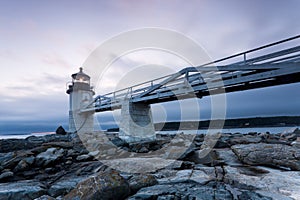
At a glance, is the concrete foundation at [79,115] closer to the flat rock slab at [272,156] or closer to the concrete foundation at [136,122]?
the concrete foundation at [136,122]

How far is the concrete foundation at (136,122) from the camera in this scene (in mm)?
10867

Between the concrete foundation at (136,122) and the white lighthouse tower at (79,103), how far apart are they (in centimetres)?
1200

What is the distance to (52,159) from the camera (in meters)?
6.51

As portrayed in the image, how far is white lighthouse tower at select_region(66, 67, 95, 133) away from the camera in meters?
21.6

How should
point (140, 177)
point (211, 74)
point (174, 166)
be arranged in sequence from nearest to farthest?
point (140, 177) → point (174, 166) → point (211, 74)

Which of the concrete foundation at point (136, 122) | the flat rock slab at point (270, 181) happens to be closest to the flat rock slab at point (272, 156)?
the flat rock slab at point (270, 181)

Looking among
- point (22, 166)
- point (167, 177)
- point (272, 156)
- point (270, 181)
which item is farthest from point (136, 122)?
point (270, 181)

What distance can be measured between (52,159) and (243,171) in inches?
265

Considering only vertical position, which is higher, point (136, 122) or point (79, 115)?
point (79, 115)

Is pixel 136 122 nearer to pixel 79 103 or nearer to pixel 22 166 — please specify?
pixel 22 166

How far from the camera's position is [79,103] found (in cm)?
2186

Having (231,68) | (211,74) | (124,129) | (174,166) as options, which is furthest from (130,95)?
(174,166)

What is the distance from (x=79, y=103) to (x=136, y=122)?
1373 centimetres

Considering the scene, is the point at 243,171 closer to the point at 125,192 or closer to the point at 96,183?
the point at 125,192
